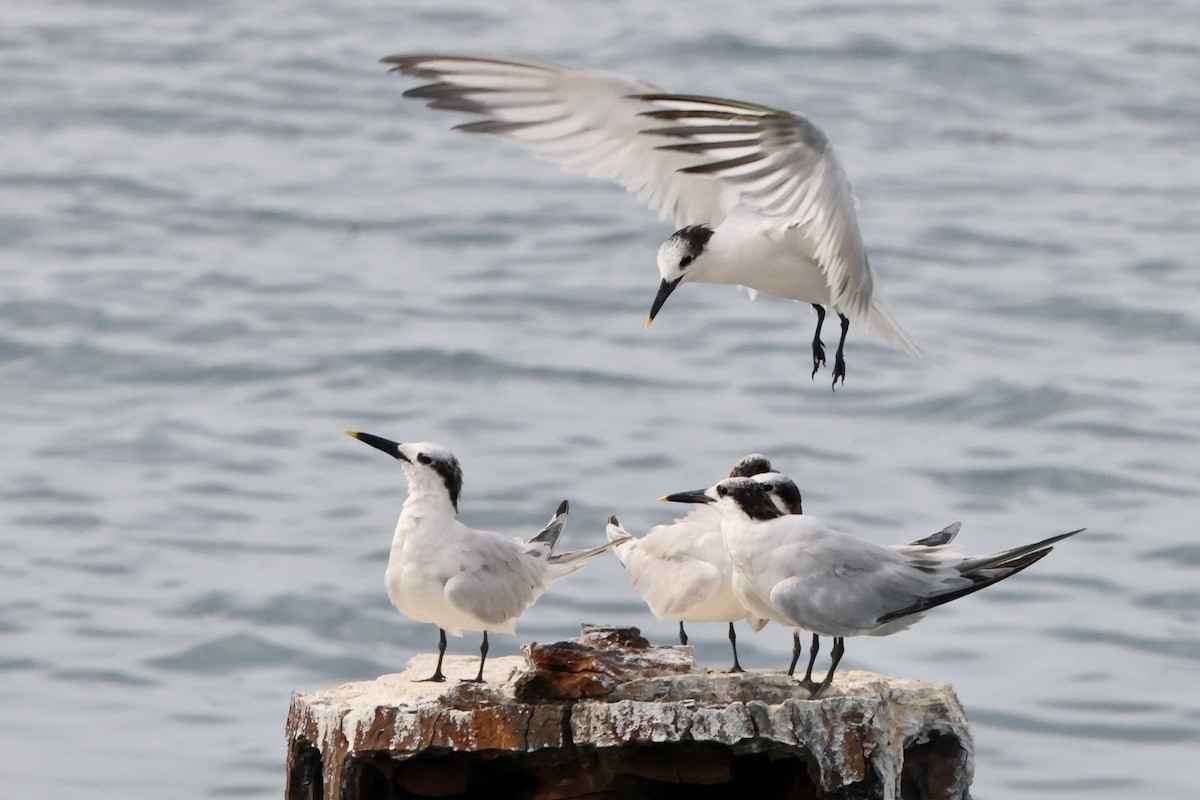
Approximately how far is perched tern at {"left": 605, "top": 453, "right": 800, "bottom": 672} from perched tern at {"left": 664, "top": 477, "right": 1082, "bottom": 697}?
337 mm

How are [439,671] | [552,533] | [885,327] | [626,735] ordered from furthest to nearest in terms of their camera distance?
1. [885,327]
2. [552,533]
3. [439,671]
4. [626,735]

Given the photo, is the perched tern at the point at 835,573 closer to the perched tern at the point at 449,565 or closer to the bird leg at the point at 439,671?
the perched tern at the point at 449,565

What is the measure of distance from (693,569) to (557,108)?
248 centimetres

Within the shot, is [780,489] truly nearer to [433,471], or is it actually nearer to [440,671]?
[433,471]

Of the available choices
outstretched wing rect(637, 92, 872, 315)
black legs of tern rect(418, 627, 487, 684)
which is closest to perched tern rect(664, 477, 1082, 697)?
black legs of tern rect(418, 627, 487, 684)

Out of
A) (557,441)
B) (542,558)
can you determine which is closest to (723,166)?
(542,558)

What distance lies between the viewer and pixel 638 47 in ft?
81.6

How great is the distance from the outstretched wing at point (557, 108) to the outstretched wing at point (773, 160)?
435 millimetres

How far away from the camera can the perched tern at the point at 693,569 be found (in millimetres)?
6902

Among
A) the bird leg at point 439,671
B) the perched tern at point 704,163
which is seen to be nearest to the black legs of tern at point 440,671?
the bird leg at point 439,671

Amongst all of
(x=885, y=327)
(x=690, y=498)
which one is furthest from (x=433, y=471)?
Answer: (x=885, y=327)

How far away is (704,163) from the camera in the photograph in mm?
8047

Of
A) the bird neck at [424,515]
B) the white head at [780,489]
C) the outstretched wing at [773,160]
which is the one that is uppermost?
the outstretched wing at [773,160]

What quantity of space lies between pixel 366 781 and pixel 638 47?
1928 centimetres
